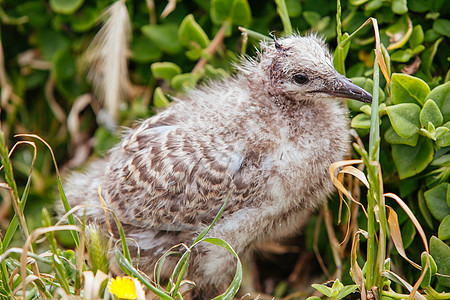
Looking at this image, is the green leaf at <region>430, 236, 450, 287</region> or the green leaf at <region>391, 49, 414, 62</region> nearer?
the green leaf at <region>430, 236, 450, 287</region>

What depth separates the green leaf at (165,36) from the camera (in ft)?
6.30

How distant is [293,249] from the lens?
2.08 m

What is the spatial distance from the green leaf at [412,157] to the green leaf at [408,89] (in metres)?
0.12

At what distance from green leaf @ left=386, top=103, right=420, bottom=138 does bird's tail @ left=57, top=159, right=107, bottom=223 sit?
90 centimetres

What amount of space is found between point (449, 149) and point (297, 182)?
1.44 ft

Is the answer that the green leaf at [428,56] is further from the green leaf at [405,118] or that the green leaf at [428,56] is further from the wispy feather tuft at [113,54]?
the wispy feather tuft at [113,54]

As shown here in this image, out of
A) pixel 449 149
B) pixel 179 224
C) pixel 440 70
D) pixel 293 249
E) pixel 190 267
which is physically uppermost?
pixel 440 70

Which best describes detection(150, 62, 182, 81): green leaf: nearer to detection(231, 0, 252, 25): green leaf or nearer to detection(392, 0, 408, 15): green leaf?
detection(231, 0, 252, 25): green leaf

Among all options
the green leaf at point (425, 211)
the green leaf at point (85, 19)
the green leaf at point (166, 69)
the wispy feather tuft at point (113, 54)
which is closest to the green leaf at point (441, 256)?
the green leaf at point (425, 211)

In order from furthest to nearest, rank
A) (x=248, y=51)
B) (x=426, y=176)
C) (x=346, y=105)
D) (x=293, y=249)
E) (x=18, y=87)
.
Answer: (x=18, y=87) < (x=293, y=249) < (x=248, y=51) < (x=346, y=105) < (x=426, y=176)

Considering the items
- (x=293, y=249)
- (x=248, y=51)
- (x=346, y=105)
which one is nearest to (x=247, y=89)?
(x=346, y=105)

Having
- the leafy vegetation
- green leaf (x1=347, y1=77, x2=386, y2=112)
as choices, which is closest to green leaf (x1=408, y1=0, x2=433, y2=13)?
the leafy vegetation

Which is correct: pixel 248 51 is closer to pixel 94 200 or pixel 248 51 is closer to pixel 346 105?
pixel 346 105

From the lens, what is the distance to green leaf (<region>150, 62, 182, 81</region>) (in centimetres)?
180
